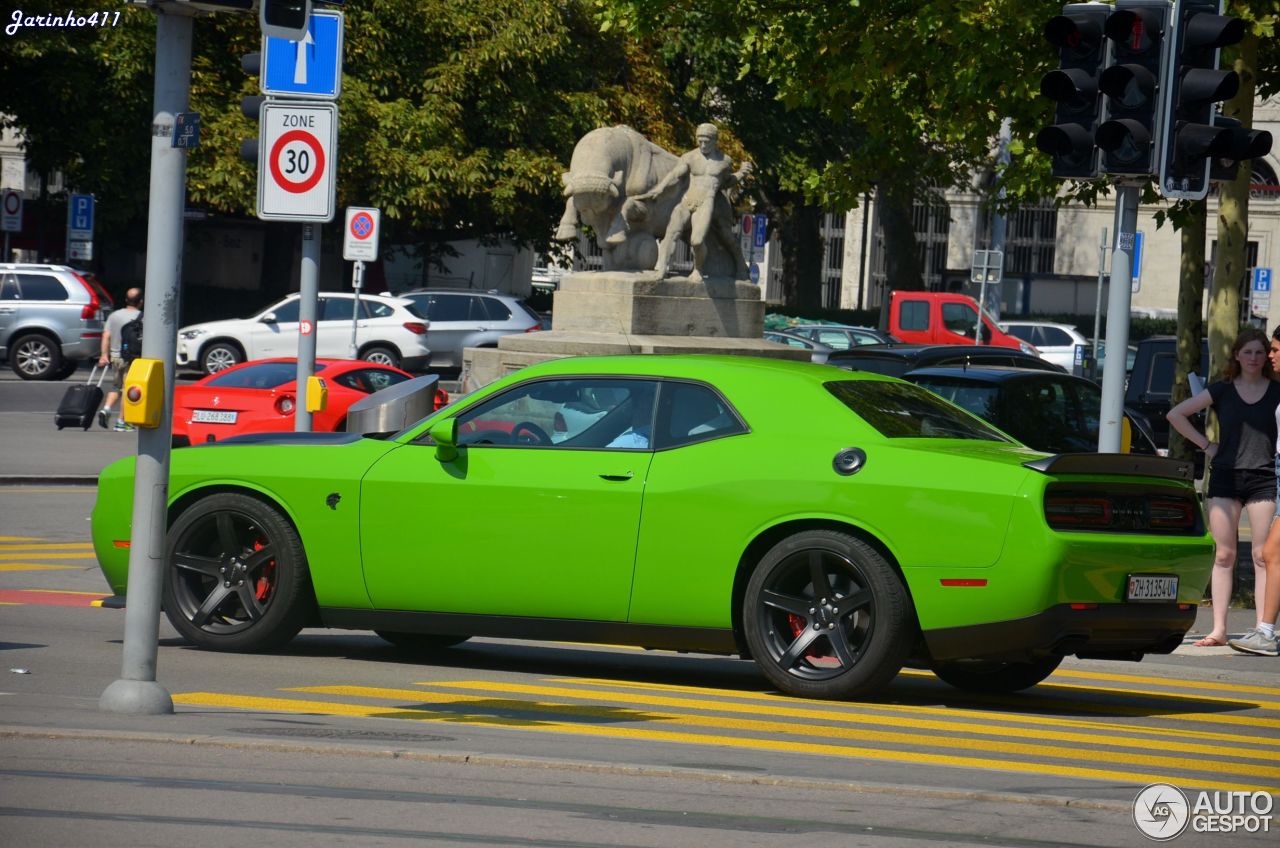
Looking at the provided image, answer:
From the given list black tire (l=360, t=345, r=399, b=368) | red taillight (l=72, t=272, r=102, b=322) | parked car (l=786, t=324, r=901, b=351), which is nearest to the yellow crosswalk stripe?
black tire (l=360, t=345, r=399, b=368)

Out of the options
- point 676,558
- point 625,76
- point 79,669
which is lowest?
point 79,669

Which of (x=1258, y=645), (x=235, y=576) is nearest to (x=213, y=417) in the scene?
(x=235, y=576)

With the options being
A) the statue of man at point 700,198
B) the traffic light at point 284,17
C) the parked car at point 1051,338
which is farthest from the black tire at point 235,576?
the parked car at point 1051,338

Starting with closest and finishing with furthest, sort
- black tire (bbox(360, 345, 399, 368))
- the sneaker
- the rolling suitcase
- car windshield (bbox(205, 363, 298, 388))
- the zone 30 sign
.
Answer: the sneaker, the zone 30 sign, the rolling suitcase, car windshield (bbox(205, 363, 298, 388)), black tire (bbox(360, 345, 399, 368))

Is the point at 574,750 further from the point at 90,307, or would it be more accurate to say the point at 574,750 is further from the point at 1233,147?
the point at 90,307

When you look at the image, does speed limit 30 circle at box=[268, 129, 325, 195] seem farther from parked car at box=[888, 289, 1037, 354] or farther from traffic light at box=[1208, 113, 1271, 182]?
parked car at box=[888, 289, 1037, 354]

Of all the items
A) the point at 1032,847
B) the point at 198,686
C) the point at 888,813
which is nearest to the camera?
the point at 1032,847

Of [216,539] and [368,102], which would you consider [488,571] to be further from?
[368,102]

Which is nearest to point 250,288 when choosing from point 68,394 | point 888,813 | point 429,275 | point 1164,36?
point 429,275

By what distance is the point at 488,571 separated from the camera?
948 cm

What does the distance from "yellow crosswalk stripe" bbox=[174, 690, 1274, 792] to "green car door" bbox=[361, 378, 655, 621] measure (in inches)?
28.8

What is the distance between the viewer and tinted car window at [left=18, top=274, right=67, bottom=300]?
36.4 metres

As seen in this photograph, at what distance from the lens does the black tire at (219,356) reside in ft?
120

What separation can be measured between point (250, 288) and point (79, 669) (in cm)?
4580
